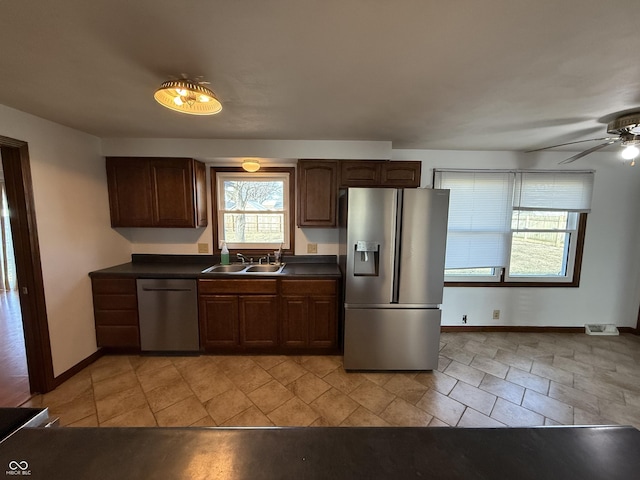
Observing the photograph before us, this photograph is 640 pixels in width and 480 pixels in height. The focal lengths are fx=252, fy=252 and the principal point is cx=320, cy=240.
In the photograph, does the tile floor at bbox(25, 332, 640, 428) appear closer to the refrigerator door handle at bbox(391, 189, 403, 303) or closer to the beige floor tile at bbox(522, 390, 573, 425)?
the beige floor tile at bbox(522, 390, 573, 425)

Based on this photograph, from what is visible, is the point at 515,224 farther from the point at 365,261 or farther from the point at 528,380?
the point at 365,261

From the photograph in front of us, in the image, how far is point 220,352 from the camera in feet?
8.99

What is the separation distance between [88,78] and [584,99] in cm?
313

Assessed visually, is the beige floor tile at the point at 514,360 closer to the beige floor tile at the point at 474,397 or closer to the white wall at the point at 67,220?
the beige floor tile at the point at 474,397

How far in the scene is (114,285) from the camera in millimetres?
2592

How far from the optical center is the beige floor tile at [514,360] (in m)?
2.59

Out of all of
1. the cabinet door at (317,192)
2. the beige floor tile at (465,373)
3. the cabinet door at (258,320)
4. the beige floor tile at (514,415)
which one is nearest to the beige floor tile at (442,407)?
the beige floor tile at (514,415)

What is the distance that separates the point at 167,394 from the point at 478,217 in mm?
3768

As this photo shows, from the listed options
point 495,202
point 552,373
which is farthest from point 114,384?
point 495,202

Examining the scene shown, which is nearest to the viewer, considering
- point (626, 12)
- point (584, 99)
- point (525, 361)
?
point (626, 12)

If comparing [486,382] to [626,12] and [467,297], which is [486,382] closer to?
[467,297]

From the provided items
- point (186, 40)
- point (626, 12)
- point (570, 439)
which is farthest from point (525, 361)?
point (186, 40)

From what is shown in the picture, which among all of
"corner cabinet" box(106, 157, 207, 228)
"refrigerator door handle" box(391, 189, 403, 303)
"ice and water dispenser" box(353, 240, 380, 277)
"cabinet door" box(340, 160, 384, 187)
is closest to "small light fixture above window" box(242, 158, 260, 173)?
"corner cabinet" box(106, 157, 207, 228)

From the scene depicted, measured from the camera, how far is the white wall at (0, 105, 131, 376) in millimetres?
2094
